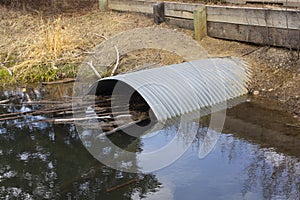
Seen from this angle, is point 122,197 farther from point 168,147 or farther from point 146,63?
point 146,63

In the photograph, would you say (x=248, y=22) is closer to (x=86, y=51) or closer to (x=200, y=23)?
(x=200, y=23)

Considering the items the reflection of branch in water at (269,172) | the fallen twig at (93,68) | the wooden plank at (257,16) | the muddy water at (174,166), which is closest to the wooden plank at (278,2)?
the wooden plank at (257,16)

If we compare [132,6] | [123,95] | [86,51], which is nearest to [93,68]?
[86,51]

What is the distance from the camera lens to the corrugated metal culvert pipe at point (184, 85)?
6.19m

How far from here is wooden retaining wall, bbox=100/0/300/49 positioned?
7.46 meters

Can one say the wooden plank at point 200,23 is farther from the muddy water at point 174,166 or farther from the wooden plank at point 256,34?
the muddy water at point 174,166

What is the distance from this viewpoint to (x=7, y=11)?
1331cm

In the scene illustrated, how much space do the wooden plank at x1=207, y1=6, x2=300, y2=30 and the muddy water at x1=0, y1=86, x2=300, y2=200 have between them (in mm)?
1657

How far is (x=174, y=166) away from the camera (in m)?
5.14

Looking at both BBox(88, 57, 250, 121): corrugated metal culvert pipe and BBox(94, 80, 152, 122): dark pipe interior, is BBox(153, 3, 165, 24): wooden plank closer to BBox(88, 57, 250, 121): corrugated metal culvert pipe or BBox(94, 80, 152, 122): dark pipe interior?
BBox(88, 57, 250, 121): corrugated metal culvert pipe

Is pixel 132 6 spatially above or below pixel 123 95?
above

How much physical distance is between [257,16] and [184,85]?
2.32 m

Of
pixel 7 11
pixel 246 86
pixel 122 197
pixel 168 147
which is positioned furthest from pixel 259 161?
pixel 7 11

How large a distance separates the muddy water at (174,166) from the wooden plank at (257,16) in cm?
166
